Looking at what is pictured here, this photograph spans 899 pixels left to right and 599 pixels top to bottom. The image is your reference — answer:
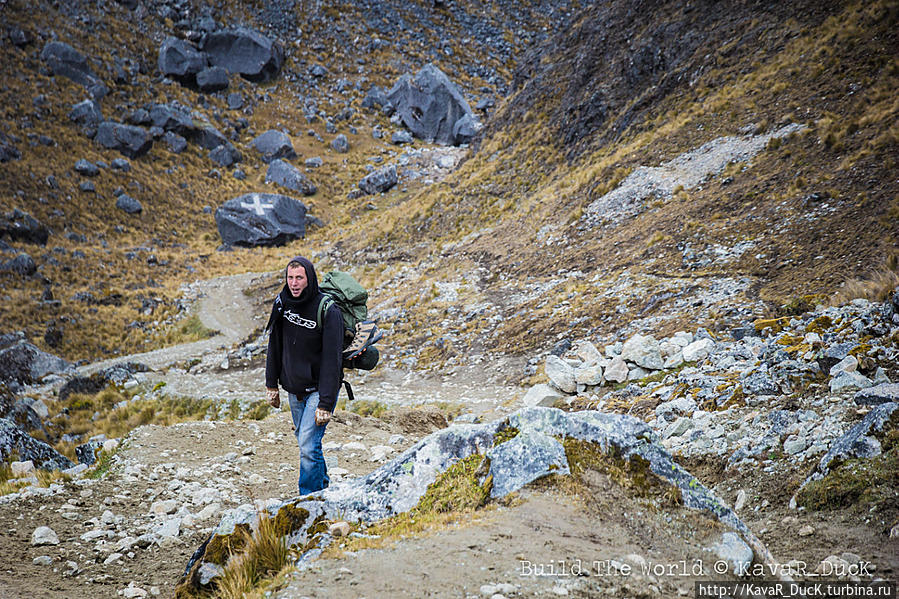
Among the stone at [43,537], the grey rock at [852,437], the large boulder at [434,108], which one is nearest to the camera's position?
the grey rock at [852,437]

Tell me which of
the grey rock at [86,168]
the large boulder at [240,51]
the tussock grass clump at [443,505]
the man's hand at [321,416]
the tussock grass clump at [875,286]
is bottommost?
the tussock grass clump at [443,505]

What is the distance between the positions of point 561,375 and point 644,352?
1.61 meters

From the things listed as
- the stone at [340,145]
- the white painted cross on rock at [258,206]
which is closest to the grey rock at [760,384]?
the white painted cross on rock at [258,206]

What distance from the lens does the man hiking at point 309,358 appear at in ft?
16.3

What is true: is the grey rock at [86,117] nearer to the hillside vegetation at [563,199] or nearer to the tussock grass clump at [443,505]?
the hillside vegetation at [563,199]

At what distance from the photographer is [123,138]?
48.2 metres

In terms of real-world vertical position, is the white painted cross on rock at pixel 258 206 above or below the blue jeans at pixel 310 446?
above

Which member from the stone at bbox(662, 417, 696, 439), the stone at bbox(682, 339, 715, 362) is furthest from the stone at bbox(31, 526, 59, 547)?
the stone at bbox(682, 339, 715, 362)

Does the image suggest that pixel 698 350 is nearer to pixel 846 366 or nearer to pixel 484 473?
pixel 846 366

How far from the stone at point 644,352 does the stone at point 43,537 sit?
870 centimetres

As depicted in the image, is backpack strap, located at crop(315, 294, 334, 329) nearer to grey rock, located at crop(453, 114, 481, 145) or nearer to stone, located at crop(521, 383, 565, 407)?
stone, located at crop(521, 383, 565, 407)

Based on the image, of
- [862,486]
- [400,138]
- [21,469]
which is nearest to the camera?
[862,486]

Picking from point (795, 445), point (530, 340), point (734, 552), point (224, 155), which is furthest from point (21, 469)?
point (224, 155)

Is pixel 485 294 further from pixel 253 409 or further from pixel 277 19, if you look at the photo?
pixel 277 19
